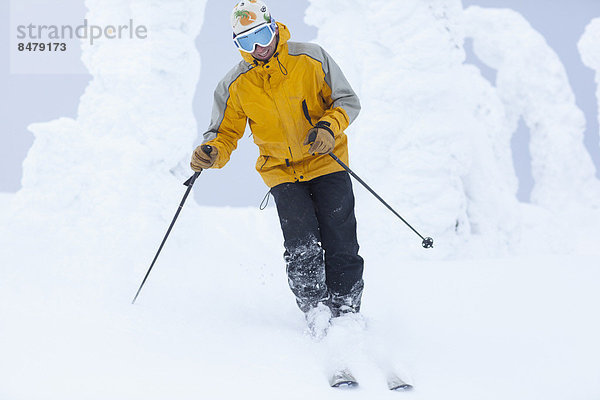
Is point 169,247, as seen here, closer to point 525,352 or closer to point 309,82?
point 309,82

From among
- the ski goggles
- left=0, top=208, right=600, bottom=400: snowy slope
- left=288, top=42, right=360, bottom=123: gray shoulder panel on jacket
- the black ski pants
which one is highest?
the ski goggles

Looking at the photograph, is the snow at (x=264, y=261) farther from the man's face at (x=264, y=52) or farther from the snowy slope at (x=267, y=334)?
the man's face at (x=264, y=52)

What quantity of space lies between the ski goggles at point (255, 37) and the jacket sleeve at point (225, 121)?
0.19 m

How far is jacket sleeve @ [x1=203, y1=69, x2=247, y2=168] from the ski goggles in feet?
0.61

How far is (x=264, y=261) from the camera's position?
4785 mm

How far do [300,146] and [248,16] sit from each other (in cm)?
69

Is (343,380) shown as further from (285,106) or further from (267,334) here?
(285,106)

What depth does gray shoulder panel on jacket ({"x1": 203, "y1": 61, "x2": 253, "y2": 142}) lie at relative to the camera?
2.37m

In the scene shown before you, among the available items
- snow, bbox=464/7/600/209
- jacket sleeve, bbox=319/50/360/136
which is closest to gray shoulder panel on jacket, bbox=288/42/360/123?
jacket sleeve, bbox=319/50/360/136

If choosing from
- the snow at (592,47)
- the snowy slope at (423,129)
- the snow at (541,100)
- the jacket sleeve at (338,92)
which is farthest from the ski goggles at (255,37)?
the snow at (592,47)

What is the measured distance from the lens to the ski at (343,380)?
1.65 m

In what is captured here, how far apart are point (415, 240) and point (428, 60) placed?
346cm

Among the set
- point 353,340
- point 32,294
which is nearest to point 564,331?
point 353,340

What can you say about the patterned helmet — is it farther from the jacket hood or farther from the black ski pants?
the black ski pants
